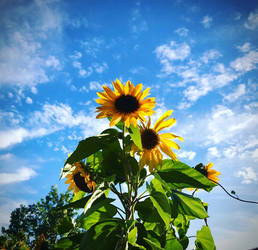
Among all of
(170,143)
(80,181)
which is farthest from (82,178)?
(170,143)

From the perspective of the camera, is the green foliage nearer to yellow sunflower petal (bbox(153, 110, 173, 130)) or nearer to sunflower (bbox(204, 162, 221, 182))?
yellow sunflower petal (bbox(153, 110, 173, 130))

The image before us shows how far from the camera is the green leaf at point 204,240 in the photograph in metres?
1.30

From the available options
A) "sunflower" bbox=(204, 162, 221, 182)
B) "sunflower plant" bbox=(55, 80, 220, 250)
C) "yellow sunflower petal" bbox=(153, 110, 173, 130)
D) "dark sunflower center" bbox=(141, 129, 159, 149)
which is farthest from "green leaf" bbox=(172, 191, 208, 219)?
"sunflower" bbox=(204, 162, 221, 182)

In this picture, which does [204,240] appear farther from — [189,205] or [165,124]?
[165,124]

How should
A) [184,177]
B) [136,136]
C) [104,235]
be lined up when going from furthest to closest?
[184,177]
[136,136]
[104,235]

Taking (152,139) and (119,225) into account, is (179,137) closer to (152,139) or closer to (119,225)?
(152,139)

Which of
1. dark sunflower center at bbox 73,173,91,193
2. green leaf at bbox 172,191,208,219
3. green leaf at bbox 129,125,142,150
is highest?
green leaf at bbox 129,125,142,150

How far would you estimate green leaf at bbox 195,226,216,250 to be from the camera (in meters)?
1.30

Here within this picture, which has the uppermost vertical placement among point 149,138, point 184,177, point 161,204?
point 149,138

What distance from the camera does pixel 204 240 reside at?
1.33 meters

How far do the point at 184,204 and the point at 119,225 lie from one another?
368 mm

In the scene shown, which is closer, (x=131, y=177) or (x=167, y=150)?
(x=131, y=177)

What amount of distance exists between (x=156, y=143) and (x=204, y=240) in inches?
28.7

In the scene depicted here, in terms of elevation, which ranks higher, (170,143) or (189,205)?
(170,143)
